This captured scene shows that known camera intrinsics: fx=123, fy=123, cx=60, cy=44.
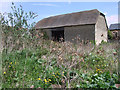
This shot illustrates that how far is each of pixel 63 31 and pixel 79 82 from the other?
13.8 meters

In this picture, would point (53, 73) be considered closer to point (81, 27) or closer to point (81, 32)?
point (81, 32)

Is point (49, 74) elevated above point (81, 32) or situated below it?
below

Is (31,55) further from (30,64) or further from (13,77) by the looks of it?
(13,77)

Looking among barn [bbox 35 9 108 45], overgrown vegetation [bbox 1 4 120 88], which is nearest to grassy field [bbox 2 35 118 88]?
overgrown vegetation [bbox 1 4 120 88]

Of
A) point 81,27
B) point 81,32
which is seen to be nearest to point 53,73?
point 81,32

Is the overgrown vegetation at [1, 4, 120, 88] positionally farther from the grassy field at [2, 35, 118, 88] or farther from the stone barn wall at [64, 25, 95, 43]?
the stone barn wall at [64, 25, 95, 43]

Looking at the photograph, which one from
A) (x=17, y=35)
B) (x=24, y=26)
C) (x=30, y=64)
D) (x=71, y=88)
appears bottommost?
(x=71, y=88)

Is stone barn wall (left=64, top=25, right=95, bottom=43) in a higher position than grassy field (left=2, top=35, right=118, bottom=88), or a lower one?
higher

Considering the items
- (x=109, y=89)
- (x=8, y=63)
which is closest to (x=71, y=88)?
(x=109, y=89)

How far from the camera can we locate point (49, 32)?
→ 17.3 m

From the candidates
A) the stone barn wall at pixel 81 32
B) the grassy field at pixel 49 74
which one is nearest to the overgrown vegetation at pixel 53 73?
the grassy field at pixel 49 74

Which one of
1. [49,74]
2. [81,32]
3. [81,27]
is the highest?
[81,27]

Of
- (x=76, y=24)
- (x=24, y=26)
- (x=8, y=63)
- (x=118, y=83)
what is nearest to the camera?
(x=118, y=83)

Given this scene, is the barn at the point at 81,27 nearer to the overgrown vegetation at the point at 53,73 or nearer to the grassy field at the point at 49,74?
the overgrown vegetation at the point at 53,73
